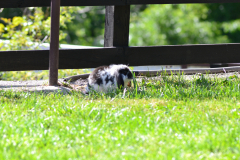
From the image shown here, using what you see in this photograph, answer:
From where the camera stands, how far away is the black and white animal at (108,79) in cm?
512

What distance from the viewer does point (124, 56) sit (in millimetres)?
5859

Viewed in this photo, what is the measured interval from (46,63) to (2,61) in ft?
2.22

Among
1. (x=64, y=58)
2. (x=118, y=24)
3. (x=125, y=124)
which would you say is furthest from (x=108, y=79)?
(x=125, y=124)

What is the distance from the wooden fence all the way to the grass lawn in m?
0.86

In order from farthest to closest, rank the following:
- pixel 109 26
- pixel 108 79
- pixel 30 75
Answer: pixel 30 75 < pixel 109 26 < pixel 108 79

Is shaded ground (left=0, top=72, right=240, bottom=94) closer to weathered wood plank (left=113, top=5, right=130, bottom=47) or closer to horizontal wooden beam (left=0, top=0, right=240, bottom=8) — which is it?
weathered wood plank (left=113, top=5, right=130, bottom=47)

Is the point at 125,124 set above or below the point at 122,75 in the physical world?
below

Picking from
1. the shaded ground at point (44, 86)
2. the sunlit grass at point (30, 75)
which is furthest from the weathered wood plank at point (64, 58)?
the sunlit grass at point (30, 75)

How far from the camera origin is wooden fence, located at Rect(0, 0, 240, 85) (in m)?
5.29

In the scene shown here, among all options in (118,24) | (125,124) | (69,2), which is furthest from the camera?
(118,24)

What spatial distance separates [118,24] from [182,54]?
4.20ft

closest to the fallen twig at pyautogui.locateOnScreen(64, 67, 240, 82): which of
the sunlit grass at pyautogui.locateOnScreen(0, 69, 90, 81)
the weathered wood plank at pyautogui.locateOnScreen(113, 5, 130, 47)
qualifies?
the weathered wood plank at pyautogui.locateOnScreen(113, 5, 130, 47)

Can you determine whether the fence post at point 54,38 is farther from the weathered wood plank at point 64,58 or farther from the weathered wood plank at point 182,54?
the weathered wood plank at point 182,54

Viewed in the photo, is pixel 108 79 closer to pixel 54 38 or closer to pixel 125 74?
pixel 125 74
